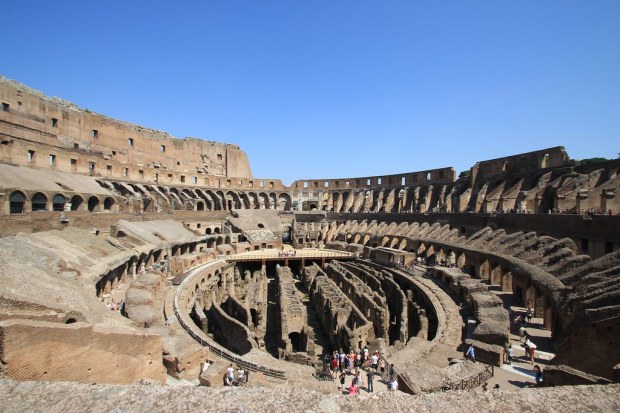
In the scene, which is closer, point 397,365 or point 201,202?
point 397,365

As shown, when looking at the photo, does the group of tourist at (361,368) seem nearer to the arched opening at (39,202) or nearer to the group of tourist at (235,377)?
the group of tourist at (235,377)

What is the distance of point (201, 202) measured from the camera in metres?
48.2

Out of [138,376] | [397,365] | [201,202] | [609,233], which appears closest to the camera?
[138,376]

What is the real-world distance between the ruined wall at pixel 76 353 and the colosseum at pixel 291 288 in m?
0.04

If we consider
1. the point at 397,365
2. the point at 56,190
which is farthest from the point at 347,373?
the point at 56,190

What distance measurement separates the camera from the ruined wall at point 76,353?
23.1 feet

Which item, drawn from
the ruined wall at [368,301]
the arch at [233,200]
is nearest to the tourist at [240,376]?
the ruined wall at [368,301]

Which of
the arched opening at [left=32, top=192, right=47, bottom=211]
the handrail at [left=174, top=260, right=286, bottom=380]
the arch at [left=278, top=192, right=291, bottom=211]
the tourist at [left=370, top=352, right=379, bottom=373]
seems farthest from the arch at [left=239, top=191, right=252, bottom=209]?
the tourist at [left=370, top=352, right=379, bottom=373]

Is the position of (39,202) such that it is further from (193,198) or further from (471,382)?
(471,382)

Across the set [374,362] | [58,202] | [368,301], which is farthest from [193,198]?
[374,362]

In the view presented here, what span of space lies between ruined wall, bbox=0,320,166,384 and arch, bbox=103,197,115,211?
91.0 ft

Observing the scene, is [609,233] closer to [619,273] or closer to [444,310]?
[619,273]

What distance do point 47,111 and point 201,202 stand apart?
19738mm

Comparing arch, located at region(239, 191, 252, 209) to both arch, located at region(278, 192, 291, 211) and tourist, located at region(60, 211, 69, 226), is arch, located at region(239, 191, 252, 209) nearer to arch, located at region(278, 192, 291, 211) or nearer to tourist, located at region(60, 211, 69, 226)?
arch, located at region(278, 192, 291, 211)
